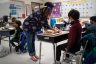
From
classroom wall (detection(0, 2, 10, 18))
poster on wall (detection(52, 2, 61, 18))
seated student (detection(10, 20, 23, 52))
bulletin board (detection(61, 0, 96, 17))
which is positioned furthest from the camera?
poster on wall (detection(52, 2, 61, 18))

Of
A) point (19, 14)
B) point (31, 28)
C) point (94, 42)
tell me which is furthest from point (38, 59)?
point (19, 14)

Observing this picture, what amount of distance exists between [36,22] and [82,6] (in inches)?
183

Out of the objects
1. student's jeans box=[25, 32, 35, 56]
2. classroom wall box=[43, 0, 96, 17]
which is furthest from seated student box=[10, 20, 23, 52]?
classroom wall box=[43, 0, 96, 17]

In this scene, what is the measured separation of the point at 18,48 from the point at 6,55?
436 mm

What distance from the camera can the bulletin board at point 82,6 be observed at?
7578 mm

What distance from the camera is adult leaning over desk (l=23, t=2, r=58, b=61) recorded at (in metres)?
3.57

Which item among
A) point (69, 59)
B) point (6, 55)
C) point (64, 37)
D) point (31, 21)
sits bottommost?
point (6, 55)

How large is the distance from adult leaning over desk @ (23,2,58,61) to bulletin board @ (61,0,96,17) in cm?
439

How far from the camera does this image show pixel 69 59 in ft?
10.1

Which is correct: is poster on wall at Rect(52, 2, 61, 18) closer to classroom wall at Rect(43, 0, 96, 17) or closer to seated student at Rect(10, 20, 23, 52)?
classroom wall at Rect(43, 0, 96, 17)

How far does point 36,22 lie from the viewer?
3.73 metres

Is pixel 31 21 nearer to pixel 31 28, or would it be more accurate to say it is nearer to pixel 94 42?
pixel 31 28

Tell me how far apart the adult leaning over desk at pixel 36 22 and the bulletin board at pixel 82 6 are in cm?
439

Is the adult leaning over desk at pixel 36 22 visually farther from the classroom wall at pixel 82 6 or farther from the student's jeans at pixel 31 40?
the classroom wall at pixel 82 6
